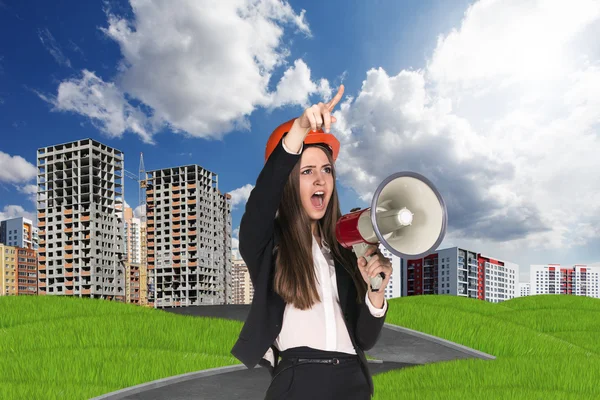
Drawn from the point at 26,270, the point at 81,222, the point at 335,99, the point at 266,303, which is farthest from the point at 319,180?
the point at 26,270

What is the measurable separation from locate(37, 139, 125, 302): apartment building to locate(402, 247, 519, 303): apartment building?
174 ft

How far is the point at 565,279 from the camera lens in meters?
A: 131

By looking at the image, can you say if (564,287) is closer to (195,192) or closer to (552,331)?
(195,192)

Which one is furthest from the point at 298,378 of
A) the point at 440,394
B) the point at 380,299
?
the point at 440,394

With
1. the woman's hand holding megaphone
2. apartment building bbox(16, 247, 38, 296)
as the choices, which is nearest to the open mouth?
the woman's hand holding megaphone

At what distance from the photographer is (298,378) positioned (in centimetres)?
192

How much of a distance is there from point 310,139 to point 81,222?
272 ft

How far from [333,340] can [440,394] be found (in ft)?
12.0

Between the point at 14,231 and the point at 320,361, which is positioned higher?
the point at 320,361

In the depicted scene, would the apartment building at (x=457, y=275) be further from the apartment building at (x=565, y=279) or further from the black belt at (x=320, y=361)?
the black belt at (x=320, y=361)

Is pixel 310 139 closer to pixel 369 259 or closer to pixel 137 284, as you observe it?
pixel 369 259

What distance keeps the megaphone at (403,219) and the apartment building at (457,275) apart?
94023mm

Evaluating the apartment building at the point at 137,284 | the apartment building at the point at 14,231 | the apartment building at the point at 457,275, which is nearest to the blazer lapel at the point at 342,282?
the apartment building at the point at 457,275

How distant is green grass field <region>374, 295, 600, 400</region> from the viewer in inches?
208
